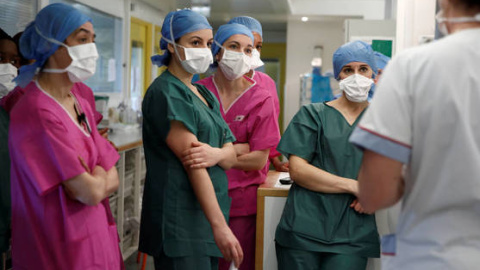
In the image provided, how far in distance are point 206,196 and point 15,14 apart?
2.31 metres

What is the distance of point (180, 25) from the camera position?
189cm

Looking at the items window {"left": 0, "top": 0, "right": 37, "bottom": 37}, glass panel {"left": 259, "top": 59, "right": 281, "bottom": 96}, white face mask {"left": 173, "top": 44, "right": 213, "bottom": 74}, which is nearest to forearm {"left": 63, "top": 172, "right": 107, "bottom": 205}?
white face mask {"left": 173, "top": 44, "right": 213, "bottom": 74}

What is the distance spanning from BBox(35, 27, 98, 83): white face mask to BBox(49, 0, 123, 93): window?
3.36 metres

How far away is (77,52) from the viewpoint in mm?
1628

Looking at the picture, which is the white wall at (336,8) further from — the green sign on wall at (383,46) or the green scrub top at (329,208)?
the green scrub top at (329,208)

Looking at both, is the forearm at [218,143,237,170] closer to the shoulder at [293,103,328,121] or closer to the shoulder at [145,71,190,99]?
the shoulder at [145,71,190,99]

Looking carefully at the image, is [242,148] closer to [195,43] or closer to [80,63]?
[195,43]

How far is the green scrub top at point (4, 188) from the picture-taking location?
85.1 inches

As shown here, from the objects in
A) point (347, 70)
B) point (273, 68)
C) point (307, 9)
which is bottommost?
point (347, 70)

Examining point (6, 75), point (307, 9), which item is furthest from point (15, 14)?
point (307, 9)

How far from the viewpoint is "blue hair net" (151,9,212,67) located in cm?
189

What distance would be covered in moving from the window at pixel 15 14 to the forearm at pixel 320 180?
1.99 meters

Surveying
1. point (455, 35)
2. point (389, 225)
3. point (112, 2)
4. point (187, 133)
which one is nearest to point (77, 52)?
point (187, 133)

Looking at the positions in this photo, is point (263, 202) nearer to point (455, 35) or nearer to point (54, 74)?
point (54, 74)
